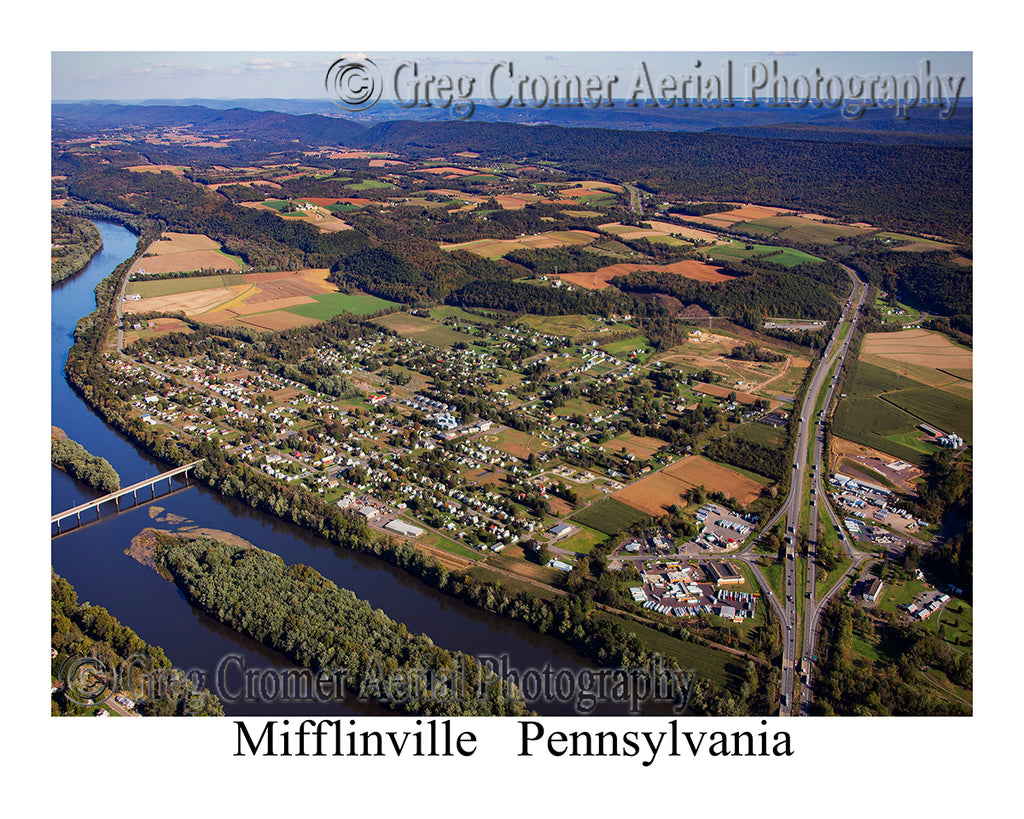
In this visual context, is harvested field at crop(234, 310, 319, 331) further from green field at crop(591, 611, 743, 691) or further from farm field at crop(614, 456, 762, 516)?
green field at crop(591, 611, 743, 691)

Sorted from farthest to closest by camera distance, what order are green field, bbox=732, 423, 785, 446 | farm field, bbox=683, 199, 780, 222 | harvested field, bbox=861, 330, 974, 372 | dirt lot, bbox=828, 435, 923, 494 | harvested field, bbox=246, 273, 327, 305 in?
farm field, bbox=683, 199, 780, 222 < harvested field, bbox=246, 273, 327, 305 < harvested field, bbox=861, 330, 974, 372 < green field, bbox=732, 423, 785, 446 < dirt lot, bbox=828, 435, 923, 494

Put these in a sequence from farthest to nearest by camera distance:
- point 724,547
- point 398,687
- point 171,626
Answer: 1. point 724,547
2. point 171,626
3. point 398,687

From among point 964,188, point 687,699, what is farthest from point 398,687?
point 964,188

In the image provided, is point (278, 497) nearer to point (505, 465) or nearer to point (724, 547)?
point (505, 465)

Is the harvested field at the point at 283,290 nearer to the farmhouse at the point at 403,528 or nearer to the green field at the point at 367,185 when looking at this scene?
the farmhouse at the point at 403,528

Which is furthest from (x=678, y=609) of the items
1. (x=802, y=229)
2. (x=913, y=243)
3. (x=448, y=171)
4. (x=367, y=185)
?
(x=448, y=171)

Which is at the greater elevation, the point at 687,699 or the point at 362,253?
the point at 362,253

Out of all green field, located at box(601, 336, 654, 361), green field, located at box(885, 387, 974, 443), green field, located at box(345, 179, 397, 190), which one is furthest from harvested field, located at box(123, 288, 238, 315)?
green field, located at box(885, 387, 974, 443)
